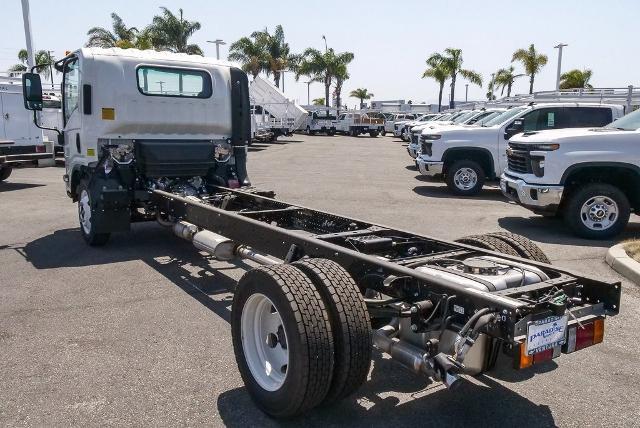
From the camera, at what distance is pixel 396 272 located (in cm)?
349

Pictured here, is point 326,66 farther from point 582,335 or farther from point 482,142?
point 582,335

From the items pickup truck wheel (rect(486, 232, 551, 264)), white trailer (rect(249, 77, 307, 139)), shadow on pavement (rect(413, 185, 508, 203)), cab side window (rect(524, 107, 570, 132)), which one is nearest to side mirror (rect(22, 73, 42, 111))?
pickup truck wheel (rect(486, 232, 551, 264))

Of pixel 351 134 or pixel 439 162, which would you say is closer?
pixel 439 162

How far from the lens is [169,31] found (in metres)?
45.0

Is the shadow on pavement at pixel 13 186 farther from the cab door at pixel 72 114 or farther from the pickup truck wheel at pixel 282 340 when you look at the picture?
the pickup truck wheel at pixel 282 340

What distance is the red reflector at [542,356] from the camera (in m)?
2.96

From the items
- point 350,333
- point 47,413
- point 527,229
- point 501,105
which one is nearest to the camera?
point 350,333

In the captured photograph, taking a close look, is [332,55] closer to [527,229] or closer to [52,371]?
[527,229]

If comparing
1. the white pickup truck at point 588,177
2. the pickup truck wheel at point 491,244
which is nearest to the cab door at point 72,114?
the pickup truck wheel at point 491,244

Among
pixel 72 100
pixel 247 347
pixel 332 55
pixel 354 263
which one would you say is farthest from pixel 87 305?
pixel 332 55

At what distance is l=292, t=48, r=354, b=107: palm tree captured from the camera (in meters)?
60.5

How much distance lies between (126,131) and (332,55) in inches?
2203

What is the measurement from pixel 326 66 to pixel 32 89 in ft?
180

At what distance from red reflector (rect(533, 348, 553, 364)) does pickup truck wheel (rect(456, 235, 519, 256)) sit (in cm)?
133
